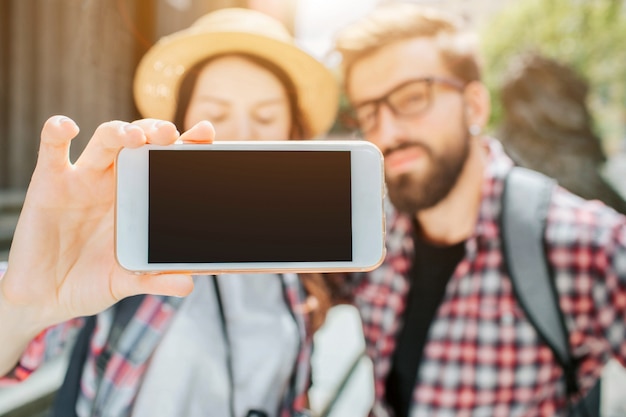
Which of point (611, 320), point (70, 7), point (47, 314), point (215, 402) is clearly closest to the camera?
point (47, 314)

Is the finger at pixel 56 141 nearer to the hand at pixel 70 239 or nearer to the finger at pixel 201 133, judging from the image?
the hand at pixel 70 239

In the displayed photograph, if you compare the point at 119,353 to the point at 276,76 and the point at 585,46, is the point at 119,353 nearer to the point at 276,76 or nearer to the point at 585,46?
the point at 276,76

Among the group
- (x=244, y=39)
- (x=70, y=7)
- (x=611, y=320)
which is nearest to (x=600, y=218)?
(x=611, y=320)

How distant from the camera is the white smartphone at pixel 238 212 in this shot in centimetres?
86

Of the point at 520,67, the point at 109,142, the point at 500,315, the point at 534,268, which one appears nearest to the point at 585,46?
the point at 520,67

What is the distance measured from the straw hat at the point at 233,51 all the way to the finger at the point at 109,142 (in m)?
0.58

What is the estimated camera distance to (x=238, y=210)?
0.88 metres

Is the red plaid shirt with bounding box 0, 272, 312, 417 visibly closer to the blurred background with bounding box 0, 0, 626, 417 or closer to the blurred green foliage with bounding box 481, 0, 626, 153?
the blurred background with bounding box 0, 0, 626, 417

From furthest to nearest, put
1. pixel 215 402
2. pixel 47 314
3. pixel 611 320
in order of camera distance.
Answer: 1. pixel 611 320
2. pixel 215 402
3. pixel 47 314

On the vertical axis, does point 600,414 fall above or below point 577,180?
below

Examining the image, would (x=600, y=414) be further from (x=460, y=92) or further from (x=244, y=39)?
(x=244, y=39)

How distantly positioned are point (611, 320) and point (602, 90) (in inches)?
24.1

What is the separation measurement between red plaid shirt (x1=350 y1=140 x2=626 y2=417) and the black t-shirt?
17 mm

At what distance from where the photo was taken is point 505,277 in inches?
56.5
